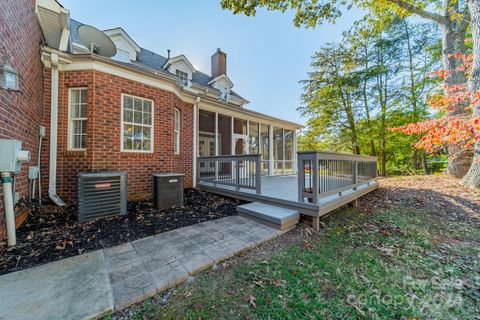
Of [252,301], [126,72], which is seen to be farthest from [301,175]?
[126,72]

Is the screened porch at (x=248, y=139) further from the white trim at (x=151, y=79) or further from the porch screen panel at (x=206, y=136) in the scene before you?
the white trim at (x=151, y=79)

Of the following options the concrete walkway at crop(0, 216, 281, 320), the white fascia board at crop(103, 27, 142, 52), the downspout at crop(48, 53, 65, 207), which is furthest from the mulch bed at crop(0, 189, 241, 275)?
the white fascia board at crop(103, 27, 142, 52)

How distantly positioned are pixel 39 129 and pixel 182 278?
16.3 feet

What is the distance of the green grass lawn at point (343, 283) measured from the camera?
5.55 ft

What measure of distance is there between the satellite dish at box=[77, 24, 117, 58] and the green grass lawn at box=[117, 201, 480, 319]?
6827 millimetres

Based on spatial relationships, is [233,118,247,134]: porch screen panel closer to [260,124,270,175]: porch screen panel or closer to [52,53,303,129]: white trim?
[52,53,303,129]: white trim

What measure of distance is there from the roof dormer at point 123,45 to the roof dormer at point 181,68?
163 centimetres

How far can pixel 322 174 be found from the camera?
373 centimetres

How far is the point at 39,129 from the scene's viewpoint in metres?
4.18

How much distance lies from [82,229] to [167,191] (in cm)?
168

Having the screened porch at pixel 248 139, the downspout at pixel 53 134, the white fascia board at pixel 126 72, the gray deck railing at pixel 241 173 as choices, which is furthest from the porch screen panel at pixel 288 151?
the downspout at pixel 53 134

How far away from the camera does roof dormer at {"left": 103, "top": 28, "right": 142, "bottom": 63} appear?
323 inches

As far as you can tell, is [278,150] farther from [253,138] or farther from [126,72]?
[126,72]

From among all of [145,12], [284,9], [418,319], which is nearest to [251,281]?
[418,319]
